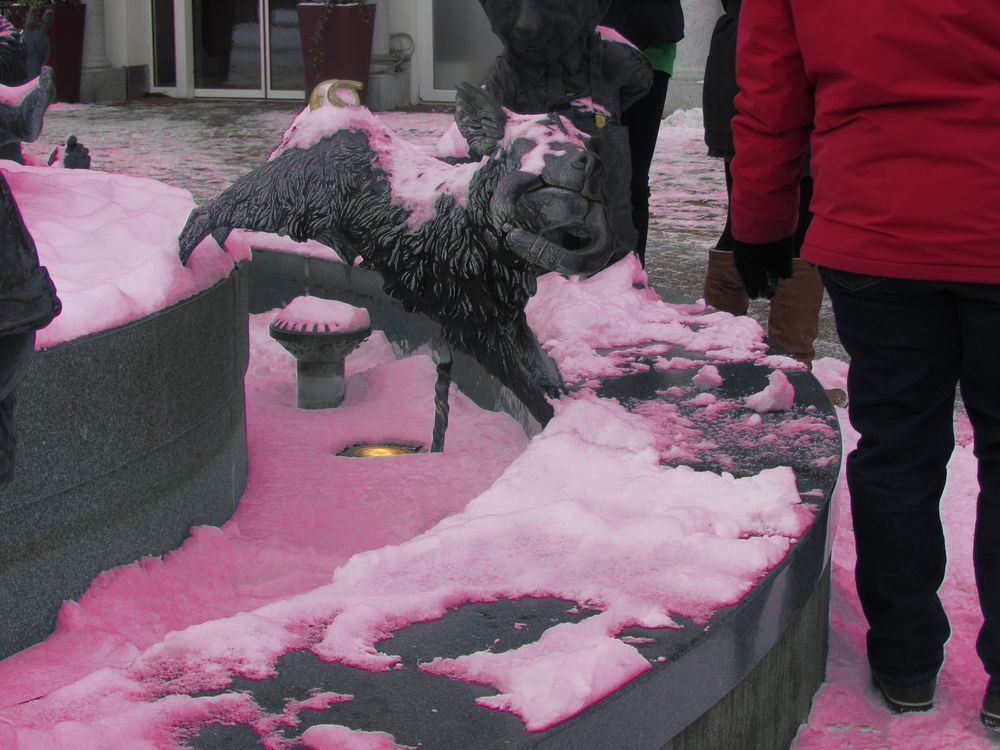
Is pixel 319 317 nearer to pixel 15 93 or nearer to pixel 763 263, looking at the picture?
pixel 15 93

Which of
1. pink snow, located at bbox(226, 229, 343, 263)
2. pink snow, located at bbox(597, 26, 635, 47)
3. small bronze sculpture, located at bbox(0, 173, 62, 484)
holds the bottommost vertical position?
pink snow, located at bbox(226, 229, 343, 263)

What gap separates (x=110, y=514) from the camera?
253cm

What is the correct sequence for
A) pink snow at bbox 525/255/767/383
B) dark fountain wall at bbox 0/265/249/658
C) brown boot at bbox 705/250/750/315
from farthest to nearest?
brown boot at bbox 705/250/750/315, pink snow at bbox 525/255/767/383, dark fountain wall at bbox 0/265/249/658

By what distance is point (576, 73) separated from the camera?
3.64m

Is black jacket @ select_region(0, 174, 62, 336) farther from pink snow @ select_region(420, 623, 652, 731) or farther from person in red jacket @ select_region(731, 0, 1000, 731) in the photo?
person in red jacket @ select_region(731, 0, 1000, 731)

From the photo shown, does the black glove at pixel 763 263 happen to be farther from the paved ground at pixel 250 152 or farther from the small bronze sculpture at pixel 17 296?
the paved ground at pixel 250 152

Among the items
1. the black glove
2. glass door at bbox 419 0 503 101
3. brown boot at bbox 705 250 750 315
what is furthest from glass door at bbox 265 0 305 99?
the black glove

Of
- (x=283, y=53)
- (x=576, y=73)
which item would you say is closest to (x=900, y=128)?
(x=576, y=73)

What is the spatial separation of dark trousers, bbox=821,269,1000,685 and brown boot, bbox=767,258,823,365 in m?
1.84

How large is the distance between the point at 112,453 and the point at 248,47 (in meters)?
12.2

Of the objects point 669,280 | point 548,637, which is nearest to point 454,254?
point 548,637

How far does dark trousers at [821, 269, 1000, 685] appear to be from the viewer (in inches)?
82.5

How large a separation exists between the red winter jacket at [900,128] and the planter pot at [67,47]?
11.7 metres

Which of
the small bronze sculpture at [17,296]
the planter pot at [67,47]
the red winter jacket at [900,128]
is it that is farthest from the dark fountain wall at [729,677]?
the planter pot at [67,47]
